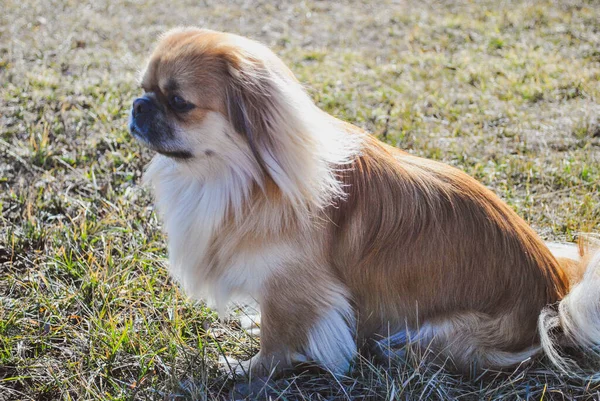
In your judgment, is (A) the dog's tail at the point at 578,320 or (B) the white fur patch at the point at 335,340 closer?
(A) the dog's tail at the point at 578,320

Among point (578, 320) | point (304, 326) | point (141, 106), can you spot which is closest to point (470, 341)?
point (578, 320)

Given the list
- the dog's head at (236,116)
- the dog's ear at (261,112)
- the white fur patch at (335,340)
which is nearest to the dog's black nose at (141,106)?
the dog's head at (236,116)

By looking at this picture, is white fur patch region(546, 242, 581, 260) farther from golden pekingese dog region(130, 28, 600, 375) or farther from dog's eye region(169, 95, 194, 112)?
dog's eye region(169, 95, 194, 112)

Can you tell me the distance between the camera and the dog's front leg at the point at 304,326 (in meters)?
2.46

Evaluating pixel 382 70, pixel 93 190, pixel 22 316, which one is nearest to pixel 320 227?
pixel 22 316

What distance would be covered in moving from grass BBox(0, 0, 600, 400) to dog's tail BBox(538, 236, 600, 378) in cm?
10

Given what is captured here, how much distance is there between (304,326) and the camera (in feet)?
8.32

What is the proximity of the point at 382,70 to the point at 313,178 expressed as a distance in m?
3.16

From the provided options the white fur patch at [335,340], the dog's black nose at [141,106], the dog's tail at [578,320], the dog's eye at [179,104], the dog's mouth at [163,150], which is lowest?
the white fur patch at [335,340]

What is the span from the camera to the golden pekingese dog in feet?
7.62

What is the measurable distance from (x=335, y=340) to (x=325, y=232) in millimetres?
439

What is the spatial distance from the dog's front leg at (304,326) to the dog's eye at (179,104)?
71 cm

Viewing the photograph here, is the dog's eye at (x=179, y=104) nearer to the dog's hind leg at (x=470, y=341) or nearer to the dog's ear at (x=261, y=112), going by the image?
the dog's ear at (x=261, y=112)

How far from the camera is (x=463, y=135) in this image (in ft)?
14.4
